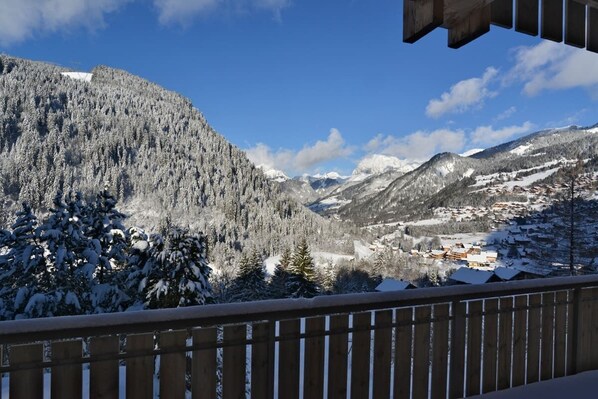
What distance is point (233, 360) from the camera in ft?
8.49

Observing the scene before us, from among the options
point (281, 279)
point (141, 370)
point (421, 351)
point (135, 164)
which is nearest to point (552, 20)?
point (421, 351)

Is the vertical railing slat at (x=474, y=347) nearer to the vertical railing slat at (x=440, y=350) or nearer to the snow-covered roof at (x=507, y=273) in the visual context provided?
the vertical railing slat at (x=440, y=350)

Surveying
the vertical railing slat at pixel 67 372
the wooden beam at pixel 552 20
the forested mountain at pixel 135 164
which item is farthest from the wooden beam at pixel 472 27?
the forested mountain at pixel 135 164

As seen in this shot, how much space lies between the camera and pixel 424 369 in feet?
10.5

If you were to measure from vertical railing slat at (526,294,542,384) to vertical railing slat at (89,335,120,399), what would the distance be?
143 inches

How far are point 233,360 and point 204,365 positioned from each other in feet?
0.64

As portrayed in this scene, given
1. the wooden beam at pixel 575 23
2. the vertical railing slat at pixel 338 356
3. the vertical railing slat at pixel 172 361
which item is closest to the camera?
the vertical railing slat at pixel 172 361

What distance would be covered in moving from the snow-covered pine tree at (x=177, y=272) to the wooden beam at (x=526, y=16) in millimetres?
13921

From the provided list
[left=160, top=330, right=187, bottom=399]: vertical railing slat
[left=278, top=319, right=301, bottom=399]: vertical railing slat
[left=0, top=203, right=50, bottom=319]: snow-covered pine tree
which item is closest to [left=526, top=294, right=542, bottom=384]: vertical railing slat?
[left=278, top=319, right=301, bottom=399]: vertical railing slat

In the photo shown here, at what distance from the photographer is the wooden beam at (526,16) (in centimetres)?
227

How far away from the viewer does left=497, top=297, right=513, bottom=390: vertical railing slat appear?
3553mm

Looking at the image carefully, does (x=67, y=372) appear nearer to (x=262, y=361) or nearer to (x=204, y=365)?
(x=204, y=365)

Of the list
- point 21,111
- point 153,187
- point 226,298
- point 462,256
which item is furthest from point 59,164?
point 462,256

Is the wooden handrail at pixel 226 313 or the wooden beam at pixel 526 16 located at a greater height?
the wooden beam at pixel 526 16
